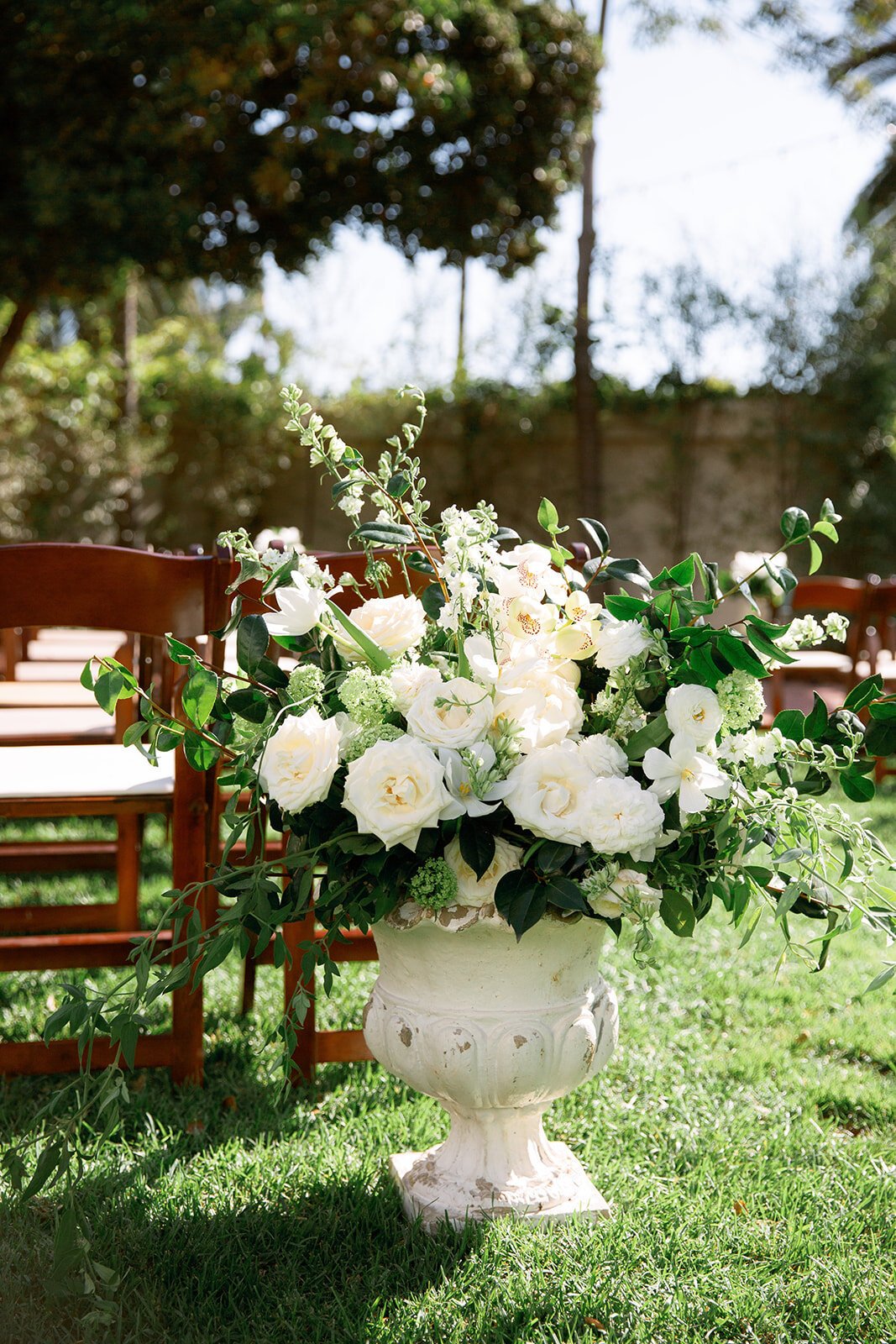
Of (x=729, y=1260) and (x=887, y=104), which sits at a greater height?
(x=887, y=104)

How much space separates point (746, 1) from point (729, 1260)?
468 inches

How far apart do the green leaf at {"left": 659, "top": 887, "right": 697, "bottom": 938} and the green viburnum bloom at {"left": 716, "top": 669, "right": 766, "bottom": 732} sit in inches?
9.2

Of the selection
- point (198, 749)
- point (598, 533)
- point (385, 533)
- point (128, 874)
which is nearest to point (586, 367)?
point (128, 874)

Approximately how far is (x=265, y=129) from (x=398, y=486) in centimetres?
619

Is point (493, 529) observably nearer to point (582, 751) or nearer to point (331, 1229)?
point (582, 751)

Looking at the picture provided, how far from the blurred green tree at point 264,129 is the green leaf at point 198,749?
5.69 m

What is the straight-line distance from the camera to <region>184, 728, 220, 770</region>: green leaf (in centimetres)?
150

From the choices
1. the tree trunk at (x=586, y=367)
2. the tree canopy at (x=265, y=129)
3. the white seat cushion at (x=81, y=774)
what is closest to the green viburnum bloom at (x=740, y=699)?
the white seat cushion at (x=81, y=774)

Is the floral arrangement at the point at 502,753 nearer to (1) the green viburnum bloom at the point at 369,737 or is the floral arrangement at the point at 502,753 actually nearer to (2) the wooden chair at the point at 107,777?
(1) the green viburnum bloom at the point at 369,737

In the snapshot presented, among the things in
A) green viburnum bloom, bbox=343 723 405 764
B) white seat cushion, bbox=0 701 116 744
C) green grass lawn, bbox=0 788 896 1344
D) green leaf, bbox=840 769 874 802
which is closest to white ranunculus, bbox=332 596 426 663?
green viburnum bloom, bbox=343 723 405 764

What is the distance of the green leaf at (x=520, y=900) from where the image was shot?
1349mm

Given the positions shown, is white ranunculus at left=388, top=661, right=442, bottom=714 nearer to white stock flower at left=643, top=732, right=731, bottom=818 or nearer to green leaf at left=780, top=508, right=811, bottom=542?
white stock flower at left=643, top=732, right=731, bottom=818

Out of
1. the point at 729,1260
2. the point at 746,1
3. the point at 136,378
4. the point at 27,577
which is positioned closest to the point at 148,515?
the point at 136,378

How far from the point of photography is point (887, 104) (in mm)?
12852
